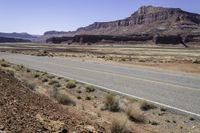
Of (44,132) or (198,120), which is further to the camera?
(198,120)

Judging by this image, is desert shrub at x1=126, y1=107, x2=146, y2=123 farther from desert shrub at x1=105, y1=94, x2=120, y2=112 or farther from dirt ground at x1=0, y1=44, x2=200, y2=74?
dirt ground at x1=0, y1=44, x2=200, y2=74

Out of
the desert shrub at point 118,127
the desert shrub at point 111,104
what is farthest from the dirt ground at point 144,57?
the desert shrub at point 118,127

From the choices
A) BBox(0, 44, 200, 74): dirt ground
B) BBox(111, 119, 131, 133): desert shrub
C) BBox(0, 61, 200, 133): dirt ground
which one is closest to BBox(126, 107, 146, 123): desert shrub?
BBox(0, 61, 200, 133): dirt ground

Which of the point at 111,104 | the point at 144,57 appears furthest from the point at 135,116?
the point at 144,57

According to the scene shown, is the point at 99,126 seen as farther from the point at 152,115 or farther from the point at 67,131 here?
the point at 152,115

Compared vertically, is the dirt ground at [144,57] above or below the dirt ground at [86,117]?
below

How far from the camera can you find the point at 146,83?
20.6 metres

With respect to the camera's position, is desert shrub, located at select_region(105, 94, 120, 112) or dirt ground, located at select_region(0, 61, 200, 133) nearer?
dirt ground, located at select_region(0, 61, 200, 133)

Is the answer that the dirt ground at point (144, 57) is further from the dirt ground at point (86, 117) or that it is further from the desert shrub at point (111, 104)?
the dirt ground at point (86, 117)

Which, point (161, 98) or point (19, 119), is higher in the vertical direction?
point (19, 119)

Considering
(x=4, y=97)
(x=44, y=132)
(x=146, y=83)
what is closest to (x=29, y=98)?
(x=4, y=97)

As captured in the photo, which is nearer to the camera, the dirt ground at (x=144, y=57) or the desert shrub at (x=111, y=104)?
the desert shrub at (x=111, y=104)

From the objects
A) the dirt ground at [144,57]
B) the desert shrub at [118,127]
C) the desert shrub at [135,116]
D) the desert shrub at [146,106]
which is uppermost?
the desert shrub at [118,127]

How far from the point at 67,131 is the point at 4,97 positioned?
2.72 meters
